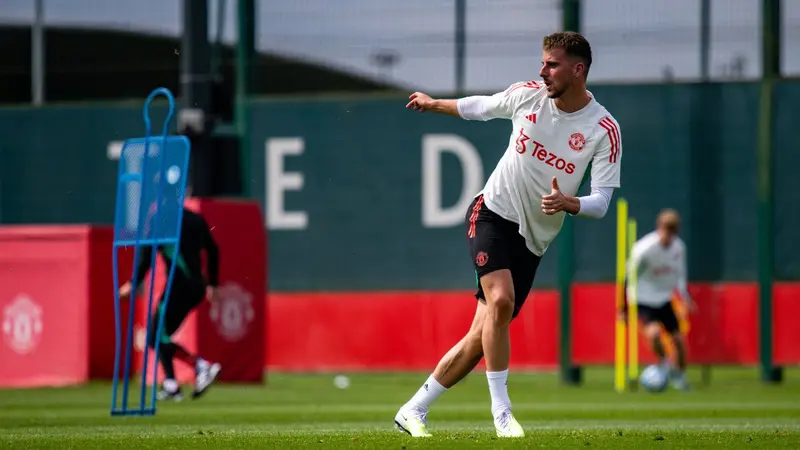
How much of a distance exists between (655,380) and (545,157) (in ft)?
29.4

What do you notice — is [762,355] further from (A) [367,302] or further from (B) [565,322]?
(A) [367,302]

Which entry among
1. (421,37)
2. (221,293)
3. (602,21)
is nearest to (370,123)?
(421,37)

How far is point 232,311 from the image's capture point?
17641 millimetres

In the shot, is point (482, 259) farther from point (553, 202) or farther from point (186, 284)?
point (186, 284)

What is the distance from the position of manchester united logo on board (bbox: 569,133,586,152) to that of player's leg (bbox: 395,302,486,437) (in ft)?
3.30

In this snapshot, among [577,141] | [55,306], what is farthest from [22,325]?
[577,141]

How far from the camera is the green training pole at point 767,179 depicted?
19.5 metres

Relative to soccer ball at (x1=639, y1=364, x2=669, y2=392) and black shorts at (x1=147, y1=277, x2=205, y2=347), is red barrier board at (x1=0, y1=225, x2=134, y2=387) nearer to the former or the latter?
black shorts at (x1=147, y1=277, x2=205, y2=347)

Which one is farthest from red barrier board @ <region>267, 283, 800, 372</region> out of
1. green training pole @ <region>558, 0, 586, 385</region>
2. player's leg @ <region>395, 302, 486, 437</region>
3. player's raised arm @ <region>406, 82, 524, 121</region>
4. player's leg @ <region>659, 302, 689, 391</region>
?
player's raised arm @ <region>406, 82, 524, 121</region>

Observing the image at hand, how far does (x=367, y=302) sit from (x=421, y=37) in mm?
3658

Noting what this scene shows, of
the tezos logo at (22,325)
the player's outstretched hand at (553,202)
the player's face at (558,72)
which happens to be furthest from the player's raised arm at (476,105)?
the tezos logo at (22,325)

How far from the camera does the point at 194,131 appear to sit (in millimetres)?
17203

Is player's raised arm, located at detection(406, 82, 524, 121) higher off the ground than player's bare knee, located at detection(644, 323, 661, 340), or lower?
higher

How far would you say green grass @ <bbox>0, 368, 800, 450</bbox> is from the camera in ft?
28.5
